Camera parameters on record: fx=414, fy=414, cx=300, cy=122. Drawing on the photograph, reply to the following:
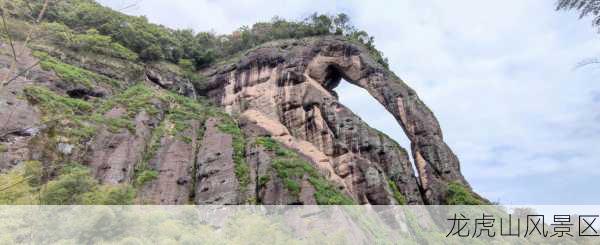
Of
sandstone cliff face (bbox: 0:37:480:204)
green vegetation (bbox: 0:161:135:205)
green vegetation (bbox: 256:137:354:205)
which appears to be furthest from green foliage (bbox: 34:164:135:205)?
green vegetation (bbox: 256:137:354:205)

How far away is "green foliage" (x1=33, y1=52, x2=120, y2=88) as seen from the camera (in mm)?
24234

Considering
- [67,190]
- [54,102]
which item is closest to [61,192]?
[67,190]

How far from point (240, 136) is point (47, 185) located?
47.4 ft

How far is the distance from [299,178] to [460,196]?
Answer: 13.0 metres

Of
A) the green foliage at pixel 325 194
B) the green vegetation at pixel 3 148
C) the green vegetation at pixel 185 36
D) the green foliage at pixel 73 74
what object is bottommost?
the green foliage at pixel 325 194

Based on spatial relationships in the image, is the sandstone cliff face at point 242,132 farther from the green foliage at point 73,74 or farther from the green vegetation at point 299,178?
the green foliage at point 73,74

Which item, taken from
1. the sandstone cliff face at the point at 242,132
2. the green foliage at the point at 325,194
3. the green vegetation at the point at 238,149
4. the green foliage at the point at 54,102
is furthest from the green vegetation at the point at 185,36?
the green foliage at the point at 325,194

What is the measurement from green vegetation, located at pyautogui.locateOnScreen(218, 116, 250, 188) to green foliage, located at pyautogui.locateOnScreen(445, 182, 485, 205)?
14680 millimetres

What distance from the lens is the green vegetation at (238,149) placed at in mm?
22047

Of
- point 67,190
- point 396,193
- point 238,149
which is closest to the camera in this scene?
point 67,190

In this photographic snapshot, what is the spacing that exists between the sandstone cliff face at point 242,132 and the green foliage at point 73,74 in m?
0.30

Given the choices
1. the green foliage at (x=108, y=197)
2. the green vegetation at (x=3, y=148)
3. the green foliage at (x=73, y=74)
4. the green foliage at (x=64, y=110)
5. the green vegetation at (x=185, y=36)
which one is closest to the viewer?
the green foliage at (x=108, y=197)

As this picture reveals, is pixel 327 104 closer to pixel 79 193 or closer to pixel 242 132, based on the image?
pixel 242 132

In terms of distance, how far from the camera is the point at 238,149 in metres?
24.7
